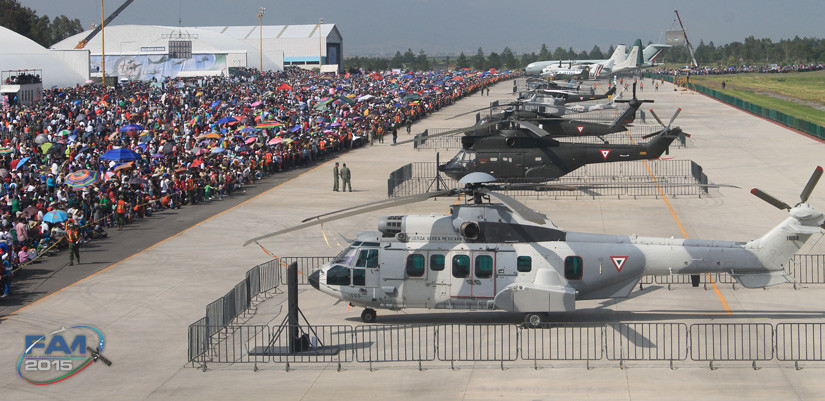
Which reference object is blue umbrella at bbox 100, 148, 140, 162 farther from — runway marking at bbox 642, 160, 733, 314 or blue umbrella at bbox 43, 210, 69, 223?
runway marking at bbox 642, 160, 733, 314

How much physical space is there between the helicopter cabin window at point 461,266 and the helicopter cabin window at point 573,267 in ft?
7.10

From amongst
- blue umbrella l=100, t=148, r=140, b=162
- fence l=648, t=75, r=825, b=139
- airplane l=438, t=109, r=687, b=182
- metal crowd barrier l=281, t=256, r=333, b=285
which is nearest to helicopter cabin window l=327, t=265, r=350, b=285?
metal crowd barrier l=281, t=256, r=333, b=285

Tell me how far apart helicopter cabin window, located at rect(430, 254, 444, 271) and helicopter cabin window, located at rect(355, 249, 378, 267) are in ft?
4.14

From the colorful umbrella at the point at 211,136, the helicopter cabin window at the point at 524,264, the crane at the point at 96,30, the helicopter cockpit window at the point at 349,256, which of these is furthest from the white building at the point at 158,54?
the helicopter cabin window at the point at 524,264

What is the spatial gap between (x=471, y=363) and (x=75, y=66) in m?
92.0

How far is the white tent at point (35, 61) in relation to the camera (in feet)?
292

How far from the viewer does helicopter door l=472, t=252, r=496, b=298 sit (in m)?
20.1

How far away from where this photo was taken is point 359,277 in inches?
803

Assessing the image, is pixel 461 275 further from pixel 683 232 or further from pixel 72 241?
pixel 683 232

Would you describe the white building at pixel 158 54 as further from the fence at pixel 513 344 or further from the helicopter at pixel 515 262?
the fence at pixel 513 344

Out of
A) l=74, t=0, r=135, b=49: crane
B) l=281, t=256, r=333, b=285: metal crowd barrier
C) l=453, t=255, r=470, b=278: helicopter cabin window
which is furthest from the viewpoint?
l=74, t=0, r=135, b=49: crane

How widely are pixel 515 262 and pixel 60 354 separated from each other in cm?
996

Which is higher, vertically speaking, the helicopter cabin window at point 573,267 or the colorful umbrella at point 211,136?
the colorful umbrella at point 211,136

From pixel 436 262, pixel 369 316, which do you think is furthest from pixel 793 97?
pixel 369 316
